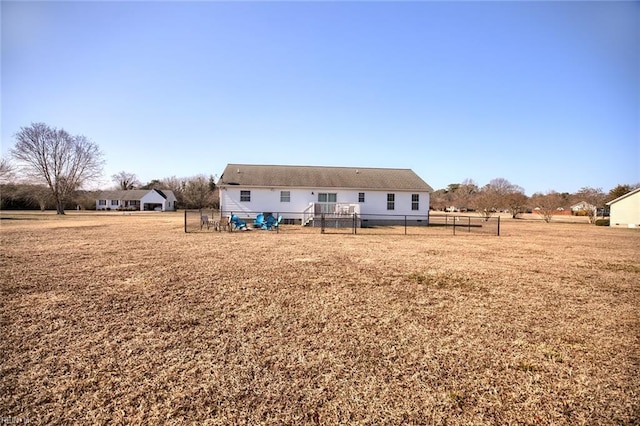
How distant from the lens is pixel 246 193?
2308 cm

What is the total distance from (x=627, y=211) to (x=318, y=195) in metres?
27.9

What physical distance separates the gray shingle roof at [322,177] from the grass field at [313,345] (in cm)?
1581

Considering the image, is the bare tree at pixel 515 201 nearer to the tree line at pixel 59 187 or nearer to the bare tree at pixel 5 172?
the tree line at pixel 59 187

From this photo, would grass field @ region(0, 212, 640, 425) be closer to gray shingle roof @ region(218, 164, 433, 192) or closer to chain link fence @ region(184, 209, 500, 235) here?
chain link fence @ region(184, 209, 500, 235)

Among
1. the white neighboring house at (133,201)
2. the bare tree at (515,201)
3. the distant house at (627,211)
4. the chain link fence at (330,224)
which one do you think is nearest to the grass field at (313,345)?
the chain link fence at (330,224)

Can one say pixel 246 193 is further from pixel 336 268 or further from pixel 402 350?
pixel 402 350

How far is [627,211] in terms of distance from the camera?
1121 inches

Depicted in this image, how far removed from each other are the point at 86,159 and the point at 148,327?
54.0 m

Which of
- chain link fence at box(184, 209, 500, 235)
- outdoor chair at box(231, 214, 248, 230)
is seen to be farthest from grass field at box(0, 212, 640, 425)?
chain link fence at box(184, 209, 500, 235)

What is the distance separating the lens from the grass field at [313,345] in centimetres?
280

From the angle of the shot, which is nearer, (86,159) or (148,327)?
(148,327)

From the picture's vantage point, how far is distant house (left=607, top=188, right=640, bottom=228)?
1093 inches

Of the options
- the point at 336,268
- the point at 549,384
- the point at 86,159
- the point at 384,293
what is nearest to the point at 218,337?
the point at 384,293

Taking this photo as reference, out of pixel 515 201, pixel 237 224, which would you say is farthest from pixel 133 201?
pixel 515 201
